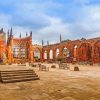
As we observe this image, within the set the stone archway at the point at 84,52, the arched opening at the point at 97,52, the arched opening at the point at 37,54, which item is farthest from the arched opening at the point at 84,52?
the arched opening at the point at 37,54

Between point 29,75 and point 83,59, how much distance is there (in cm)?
4015

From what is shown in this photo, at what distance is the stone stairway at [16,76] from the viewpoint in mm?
11895

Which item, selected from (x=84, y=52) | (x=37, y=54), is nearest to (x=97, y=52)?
(x=84, y=52)

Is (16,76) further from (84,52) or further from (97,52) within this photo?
(84,52)

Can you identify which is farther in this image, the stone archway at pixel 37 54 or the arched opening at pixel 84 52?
the stone archway at pixel 37 54

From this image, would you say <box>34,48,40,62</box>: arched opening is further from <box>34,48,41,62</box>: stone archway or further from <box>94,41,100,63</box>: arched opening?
<box>94,41,100,63</box>: arched opening

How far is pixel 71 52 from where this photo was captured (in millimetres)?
53656

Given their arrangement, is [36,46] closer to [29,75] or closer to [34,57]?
[34,57]

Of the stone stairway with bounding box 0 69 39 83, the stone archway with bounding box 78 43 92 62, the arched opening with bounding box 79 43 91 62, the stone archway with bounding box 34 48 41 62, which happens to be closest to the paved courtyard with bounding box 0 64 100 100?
the stone stairway with bounding box 0 69 39 83

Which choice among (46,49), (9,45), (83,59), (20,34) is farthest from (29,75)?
(20,34)

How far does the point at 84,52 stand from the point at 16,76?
41.9 meters

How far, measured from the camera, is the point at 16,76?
12609 millimetres

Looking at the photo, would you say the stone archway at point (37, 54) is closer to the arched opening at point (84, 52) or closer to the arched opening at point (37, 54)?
the arched opening at point (37, 54)

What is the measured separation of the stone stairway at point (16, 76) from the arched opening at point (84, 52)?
3953cm
